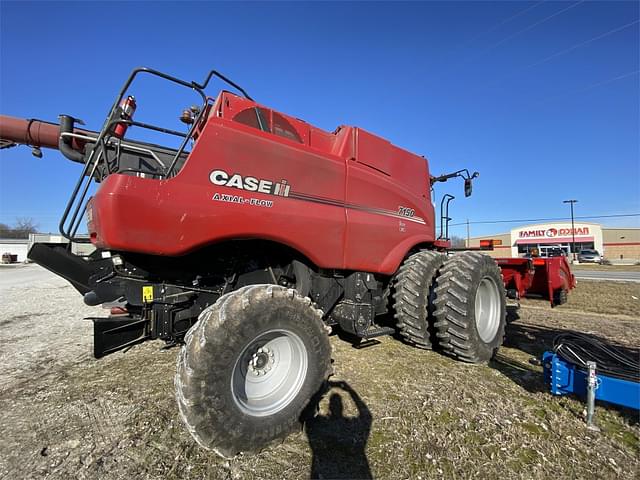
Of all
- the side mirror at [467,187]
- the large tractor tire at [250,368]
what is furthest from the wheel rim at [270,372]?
the side mirror at [467,187]

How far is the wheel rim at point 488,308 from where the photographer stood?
4777 millimetres

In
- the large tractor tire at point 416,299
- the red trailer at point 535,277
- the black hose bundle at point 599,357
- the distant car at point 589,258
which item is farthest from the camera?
the distant car at point 589,258

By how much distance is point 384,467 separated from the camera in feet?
7.79

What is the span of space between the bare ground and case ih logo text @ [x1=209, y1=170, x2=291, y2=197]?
79.7 inches

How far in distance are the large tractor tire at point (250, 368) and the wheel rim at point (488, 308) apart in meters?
2.84

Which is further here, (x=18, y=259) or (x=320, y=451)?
(x=18, y=259)

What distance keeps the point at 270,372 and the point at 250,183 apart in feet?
5.33

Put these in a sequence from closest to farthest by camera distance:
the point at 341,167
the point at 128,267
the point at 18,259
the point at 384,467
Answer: the point at 384,467 → the point at 128,267 → the point at 341,167 → the point at 18,259

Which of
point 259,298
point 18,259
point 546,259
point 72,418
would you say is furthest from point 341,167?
point 18,259

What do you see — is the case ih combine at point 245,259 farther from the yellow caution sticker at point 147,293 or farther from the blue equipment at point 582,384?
the blue equipment at point 582,384

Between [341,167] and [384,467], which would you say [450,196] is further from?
[384,467]

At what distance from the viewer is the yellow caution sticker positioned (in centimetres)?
291

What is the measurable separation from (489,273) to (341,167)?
2596mm

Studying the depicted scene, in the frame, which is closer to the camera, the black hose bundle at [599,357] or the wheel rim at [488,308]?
the black hose bundle at [599,357]
